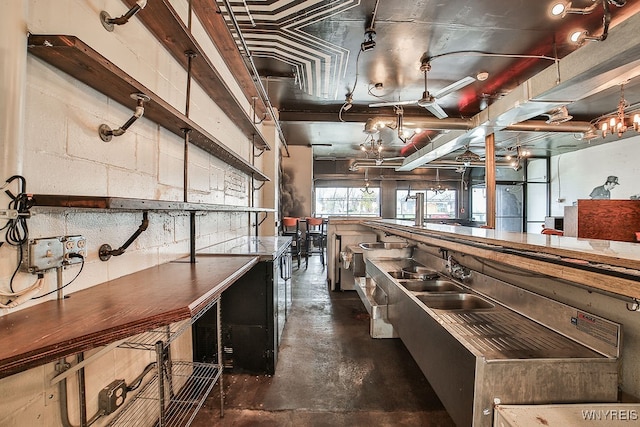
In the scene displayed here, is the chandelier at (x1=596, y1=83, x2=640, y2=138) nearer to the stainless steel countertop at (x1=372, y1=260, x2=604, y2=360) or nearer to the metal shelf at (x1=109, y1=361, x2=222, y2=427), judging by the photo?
the stainless steel countertop at (x1=372, y1=260, x2=604, y2=360)

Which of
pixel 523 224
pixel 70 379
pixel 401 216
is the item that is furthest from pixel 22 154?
pixel 523 224

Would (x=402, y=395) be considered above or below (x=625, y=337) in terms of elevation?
below

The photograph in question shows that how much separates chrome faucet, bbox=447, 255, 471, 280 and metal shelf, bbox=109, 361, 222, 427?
75.2 inches

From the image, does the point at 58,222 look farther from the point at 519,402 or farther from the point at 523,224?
the point at 523,224

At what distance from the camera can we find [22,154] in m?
0.85

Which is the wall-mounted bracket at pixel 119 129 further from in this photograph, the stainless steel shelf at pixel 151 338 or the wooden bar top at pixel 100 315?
the stainless steel shelf at pixel 151 338

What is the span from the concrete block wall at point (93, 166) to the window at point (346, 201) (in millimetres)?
8225

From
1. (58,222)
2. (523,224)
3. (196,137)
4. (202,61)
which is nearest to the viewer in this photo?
(58,222)

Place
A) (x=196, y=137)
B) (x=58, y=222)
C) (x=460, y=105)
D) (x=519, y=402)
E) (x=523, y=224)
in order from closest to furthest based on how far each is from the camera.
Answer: (x=58, y=222) → (x=519, y=402) → (x=196, y=137) → (x=460, y=105) → (x=523, y=224)

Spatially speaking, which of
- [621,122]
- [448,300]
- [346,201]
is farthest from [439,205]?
[448,300]

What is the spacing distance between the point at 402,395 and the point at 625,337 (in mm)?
1390

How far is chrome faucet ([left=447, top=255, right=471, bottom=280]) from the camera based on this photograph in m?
2.21

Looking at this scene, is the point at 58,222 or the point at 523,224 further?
the point at 523,224

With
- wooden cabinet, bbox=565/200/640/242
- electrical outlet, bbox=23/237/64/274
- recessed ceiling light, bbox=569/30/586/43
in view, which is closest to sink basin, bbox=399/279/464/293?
electrical outlet, bbox=23/237/64/274
